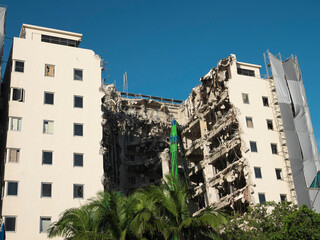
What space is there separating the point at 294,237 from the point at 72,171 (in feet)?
75.5

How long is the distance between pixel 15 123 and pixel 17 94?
136 inches

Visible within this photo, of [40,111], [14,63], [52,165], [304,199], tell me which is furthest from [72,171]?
[304,199]

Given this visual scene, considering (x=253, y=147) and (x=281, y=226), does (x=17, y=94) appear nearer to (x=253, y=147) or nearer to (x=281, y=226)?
(x=253, y=147)

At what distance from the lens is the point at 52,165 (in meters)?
49.9

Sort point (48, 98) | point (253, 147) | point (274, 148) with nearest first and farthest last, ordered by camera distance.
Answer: point (48, 98), point (253, 147), point (274, 148)

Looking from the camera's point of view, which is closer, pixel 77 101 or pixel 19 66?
pixel 19 66

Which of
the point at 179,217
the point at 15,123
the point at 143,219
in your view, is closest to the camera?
the point at 143,219

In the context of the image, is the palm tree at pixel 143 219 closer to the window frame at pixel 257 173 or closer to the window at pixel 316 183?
the window frame at pixel 257 173

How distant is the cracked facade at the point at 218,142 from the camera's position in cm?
5928

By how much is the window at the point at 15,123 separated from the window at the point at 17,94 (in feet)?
7.23

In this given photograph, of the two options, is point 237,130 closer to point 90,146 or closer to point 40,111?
point 90,146

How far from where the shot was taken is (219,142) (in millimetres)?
67125

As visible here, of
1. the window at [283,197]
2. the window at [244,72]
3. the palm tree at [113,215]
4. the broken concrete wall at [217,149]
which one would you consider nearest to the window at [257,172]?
the broken concrete wall at [217,149]

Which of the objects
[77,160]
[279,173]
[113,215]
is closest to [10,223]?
[77,160]
